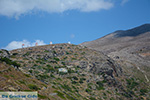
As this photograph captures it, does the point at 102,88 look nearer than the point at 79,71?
Yes

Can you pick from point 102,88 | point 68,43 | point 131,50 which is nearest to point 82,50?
point 68,43

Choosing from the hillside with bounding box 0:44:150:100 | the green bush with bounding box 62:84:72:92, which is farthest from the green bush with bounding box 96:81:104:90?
the green bush with bounding box 62:84:72:92

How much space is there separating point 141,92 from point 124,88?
5893 millimetres

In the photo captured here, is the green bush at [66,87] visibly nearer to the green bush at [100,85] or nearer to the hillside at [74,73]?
the hillside at [74,73]

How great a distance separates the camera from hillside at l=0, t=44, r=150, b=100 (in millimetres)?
35031

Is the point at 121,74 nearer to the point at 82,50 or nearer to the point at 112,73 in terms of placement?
the point at 112,73

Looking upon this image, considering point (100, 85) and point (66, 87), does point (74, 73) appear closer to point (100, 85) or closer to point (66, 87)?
point (100, 85)

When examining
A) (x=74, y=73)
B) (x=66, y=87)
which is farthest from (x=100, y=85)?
(x=66, y=87)

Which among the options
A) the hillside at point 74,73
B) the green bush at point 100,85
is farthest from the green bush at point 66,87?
the green bush at point 100,85

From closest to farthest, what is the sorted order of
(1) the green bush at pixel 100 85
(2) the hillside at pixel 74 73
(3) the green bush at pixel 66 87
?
(3) the green bush at pixel 66 87, (2) the hillside at pixel 74 73, (1) the green bush at pixel 100 85

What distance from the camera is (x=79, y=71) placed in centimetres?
4462

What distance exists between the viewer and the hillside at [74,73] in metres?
35.0

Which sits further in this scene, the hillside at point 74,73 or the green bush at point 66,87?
the hillside at point 74,73

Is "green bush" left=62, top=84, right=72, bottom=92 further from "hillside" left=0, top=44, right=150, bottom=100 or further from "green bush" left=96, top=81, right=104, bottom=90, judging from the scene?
"green bush" left=96, top=81, right=104, bottom=90
